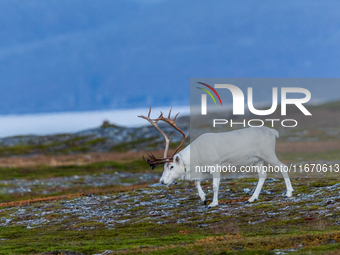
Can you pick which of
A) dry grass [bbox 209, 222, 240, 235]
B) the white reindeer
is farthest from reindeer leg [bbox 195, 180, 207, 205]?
dry grass [bbox 209, 222, 240, 235]

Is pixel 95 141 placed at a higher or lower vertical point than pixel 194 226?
higher

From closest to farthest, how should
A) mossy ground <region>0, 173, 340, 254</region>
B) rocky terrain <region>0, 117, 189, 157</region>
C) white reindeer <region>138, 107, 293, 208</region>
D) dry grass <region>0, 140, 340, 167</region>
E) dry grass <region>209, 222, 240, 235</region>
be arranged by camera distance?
mossy ground <region>0, 173, 340, 254</region> → dry grass <region>209, 222, 240, 235</region> → white reindeer <region>138, 107, 293, 208</region> → dry grass <region>0, 140, 340, 167</region> → rocky terrain <region>0, 117, 189, 157</region>

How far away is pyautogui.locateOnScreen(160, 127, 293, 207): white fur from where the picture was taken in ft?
76.7

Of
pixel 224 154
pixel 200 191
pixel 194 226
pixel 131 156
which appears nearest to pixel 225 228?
pixel 194 226

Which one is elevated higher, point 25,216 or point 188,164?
point 188,164

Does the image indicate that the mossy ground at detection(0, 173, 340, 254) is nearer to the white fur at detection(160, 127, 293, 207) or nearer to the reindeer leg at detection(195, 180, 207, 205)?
the reindeer leg at detection(195, 180, 207, 205)

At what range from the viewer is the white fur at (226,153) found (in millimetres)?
23375

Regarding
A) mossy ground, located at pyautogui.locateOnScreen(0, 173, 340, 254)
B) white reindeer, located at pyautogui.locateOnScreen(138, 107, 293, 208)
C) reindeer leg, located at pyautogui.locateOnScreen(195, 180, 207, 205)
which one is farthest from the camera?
reindeer leg, located at pyautogui.locateOnScreen(195, 180, 207, 205)

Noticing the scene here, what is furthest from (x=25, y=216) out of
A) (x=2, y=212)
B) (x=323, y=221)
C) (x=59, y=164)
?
(x=59, y=164)

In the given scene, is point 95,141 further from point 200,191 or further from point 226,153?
point 226,153

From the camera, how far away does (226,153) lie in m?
23.5

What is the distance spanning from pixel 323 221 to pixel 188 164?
8080 mm

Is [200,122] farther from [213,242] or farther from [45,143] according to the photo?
[213,242]

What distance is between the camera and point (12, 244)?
18.2m
